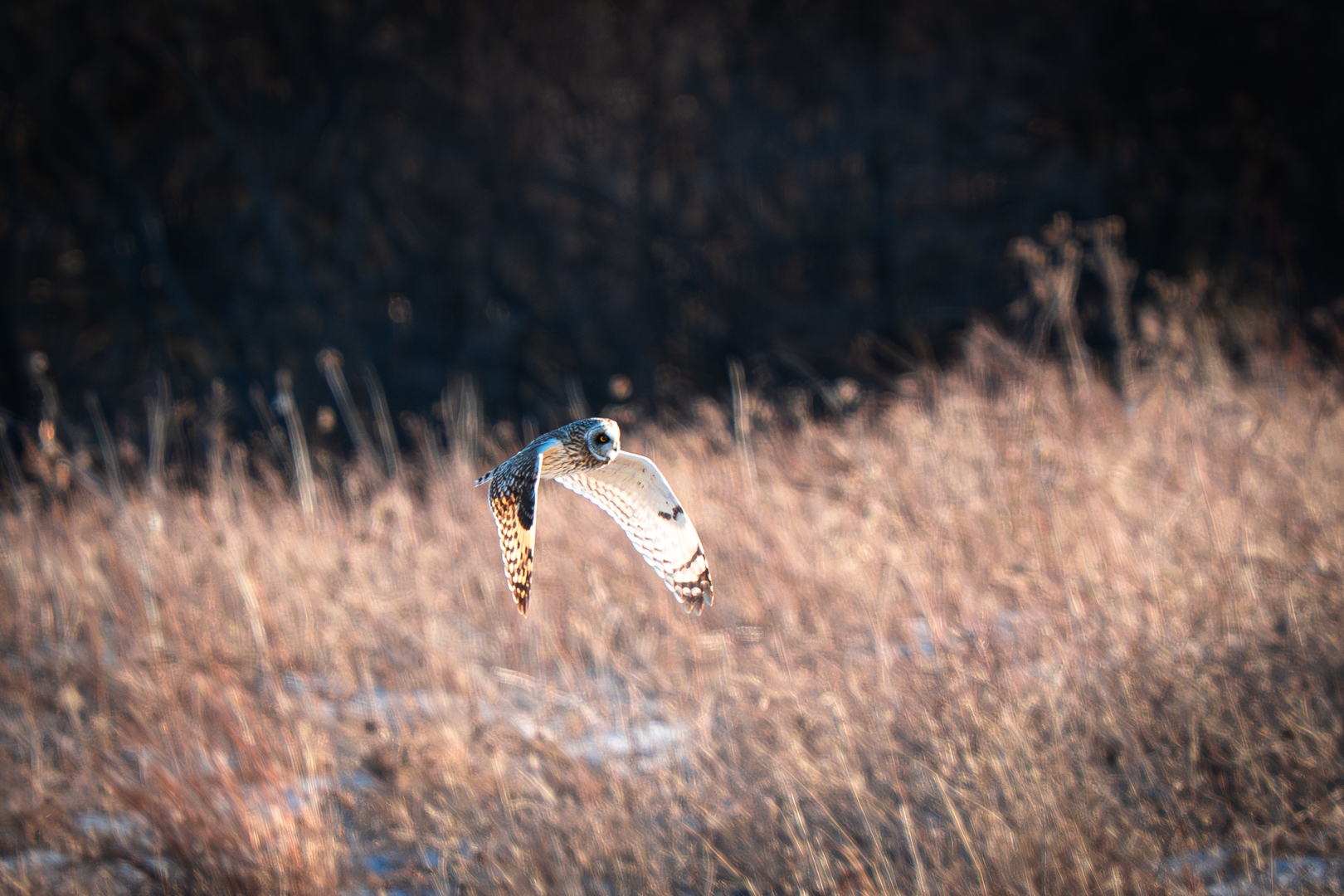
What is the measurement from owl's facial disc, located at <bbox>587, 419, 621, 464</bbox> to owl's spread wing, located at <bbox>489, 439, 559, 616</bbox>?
5 centimetres

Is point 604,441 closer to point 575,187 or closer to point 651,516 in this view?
point 651,516

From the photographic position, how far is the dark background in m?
7.90

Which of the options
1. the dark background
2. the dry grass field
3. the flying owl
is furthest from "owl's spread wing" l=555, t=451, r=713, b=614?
the dark background

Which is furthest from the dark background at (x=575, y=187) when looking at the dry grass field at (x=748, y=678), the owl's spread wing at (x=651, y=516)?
the owl's spread wing at (x=651, y=516)

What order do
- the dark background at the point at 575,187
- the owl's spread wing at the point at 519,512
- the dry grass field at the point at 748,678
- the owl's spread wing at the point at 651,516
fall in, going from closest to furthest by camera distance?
the owl's spread wing at the point at 519,512
the owl's spread wing at the point at 651,516
the dry grass field at the point at 748,678
the dark background at the point at 575,187

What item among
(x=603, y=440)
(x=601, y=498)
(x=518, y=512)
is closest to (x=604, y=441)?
(x=603, y=440)

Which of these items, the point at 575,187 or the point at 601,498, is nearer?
the point at 601,498

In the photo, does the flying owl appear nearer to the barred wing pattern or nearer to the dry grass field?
the barred wing pattern

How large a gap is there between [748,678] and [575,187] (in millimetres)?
6683

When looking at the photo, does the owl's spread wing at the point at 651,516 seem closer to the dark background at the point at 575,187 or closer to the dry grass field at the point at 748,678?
the dry grass field at the point at 748,678

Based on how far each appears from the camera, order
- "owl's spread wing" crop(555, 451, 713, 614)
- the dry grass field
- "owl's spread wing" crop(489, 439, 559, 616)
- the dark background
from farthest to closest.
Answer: the dark background < the dry grass field < "owl's spread wing" crop(555, 451, 713, 614) < "owl's spread wing" crop(489, 439, 559, 616)

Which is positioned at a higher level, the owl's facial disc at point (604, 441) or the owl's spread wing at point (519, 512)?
the owl's facial disc at point (604, 441)

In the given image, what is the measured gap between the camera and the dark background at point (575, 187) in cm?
790

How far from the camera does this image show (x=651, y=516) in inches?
53.4
